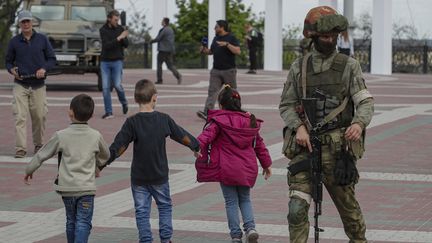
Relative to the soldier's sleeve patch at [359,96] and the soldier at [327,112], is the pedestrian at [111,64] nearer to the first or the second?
the soldier at [327,112]

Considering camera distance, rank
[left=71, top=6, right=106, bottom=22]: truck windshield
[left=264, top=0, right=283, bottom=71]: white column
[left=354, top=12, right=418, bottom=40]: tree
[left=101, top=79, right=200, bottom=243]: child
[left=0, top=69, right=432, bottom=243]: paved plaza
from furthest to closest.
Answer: [left=354, top=12, right=418, bottom=40]: tree < [left=264, top=0, right=283, bottom=71]: white column < [left=71, top=6, right=106, bottom=22]: truck windshield < [left=0, top=69, right=432, bottom=243]: paved plaza < [left=101, top=79, right=200, bottom=243]: child

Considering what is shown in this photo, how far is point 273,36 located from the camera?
133ft

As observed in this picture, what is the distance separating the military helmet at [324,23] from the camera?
714cm

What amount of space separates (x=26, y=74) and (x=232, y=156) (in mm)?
5896

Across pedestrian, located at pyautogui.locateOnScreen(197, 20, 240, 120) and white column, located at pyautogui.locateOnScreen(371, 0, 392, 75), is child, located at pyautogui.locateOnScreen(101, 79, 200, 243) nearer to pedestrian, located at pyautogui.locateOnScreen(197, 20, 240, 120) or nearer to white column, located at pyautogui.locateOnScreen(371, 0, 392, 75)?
pedestrian, located at pyautogui.locateOnScreen(197, 20, 240, 120)

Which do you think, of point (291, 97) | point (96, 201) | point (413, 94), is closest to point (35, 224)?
point (96, 201)

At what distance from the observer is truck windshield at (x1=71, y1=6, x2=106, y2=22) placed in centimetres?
2758

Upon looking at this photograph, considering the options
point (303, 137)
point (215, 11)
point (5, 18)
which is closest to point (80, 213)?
point (303, 137)

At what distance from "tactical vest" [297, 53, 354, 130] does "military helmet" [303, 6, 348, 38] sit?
0.23m

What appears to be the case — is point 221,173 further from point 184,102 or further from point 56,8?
point 56,8

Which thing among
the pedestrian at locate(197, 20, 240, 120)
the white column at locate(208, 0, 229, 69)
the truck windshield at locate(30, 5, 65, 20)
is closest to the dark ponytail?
the pedestrian at locate(197, 20, 240, 120)

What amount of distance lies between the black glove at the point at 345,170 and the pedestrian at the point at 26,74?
7.36 metres

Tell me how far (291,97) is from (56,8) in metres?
20.7

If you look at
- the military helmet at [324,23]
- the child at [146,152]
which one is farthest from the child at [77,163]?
the military helmet at [324,23]
